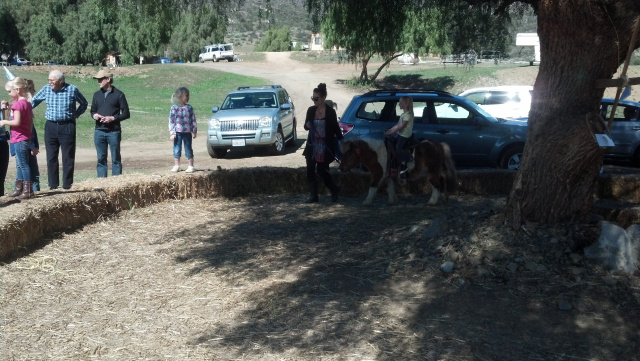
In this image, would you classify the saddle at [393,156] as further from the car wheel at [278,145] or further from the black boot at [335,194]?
the car wheel at [278,145]

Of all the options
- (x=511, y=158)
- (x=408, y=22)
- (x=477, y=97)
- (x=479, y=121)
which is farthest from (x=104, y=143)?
(x=477, y=97)

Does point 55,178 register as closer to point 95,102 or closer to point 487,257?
point 95,102

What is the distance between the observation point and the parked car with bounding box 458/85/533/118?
63.3ft

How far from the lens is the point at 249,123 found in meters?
17.6

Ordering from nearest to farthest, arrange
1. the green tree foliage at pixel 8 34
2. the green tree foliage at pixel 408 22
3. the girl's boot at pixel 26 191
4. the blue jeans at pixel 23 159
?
the girl's boot at pixel 26 191 → the blue jeans at pixel 23 159 → the green tree foliage at pixel 408 22 → the green tree foliage at pixel 8 34

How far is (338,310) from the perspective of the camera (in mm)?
5660

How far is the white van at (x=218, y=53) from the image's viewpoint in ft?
217

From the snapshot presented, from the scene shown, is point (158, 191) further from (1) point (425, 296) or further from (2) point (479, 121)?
(2) point (479, 121)

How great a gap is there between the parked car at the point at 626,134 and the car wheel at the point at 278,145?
7931mm

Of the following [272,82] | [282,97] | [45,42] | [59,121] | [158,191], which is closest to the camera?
[59,121]

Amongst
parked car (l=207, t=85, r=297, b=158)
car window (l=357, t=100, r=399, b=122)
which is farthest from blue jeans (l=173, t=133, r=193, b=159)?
parked car (l=207, t=85, r=297, b=158)

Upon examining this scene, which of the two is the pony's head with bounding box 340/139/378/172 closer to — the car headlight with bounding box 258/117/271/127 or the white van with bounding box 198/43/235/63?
the car headlight with bounding box 258/117/271/127

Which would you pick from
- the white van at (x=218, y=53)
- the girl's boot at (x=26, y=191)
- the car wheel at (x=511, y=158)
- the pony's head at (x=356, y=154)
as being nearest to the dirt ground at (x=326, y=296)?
the girl's boot at (x=26, y=191)

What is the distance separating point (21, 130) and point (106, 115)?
2.28 metres
